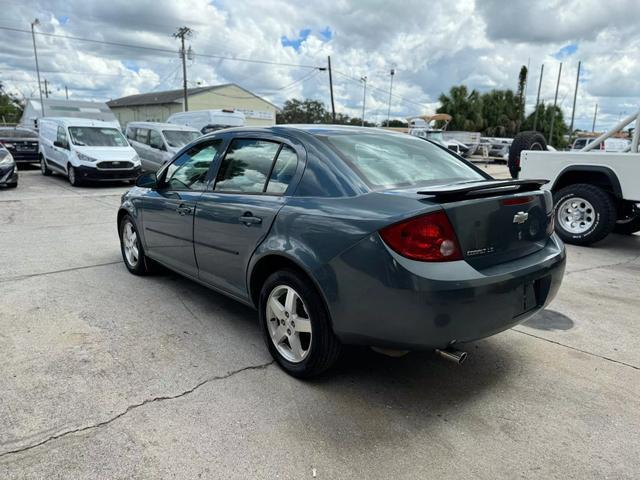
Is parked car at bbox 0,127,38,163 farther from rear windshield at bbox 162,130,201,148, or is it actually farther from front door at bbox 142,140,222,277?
front door at bbox 142,140,222,277

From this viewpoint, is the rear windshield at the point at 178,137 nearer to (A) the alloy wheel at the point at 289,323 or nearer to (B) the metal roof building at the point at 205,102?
(A) the alloy wheel at the point at 289,323

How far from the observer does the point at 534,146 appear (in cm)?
826

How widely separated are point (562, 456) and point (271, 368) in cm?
177

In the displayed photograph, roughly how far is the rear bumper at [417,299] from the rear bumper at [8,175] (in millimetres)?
12274

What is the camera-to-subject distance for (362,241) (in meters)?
2.47

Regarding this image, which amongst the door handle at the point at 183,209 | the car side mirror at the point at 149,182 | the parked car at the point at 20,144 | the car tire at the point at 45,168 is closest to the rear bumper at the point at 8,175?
the car tire at the point at 45,168

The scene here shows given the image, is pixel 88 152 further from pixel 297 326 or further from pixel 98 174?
pixel 297 326

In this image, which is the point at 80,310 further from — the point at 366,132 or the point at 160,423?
the point at 366,132

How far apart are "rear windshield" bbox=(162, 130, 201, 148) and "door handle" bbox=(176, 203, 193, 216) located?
11.8m

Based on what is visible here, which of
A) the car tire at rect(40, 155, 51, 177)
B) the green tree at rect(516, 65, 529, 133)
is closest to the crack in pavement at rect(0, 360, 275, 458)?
the car tire at rect(40, 155, 51, 177)

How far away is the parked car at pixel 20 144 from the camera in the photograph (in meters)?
16.9

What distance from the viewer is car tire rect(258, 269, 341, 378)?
9.07 ft

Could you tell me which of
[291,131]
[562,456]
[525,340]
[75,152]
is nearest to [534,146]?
[525,340]

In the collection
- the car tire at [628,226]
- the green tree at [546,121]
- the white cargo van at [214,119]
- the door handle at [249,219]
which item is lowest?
the car tire at [628,226]
